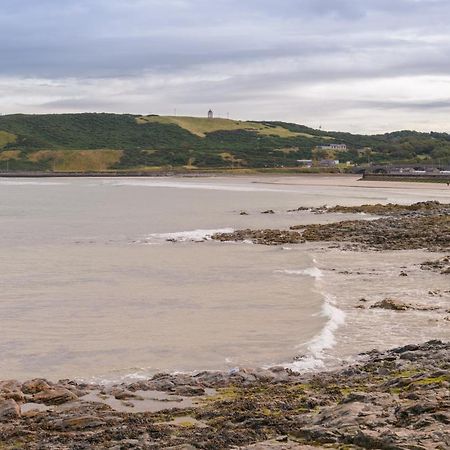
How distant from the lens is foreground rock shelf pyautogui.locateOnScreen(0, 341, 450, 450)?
736 cm

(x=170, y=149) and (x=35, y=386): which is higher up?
(x=170, y=149)

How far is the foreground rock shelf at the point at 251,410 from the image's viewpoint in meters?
7.36

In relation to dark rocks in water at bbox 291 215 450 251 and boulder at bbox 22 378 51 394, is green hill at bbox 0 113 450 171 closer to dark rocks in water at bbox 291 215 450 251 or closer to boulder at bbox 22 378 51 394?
dark rocks in water at bbox 291 215 450 251

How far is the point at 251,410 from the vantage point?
340 inches

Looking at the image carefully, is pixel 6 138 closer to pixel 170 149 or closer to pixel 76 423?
pixel 170 149

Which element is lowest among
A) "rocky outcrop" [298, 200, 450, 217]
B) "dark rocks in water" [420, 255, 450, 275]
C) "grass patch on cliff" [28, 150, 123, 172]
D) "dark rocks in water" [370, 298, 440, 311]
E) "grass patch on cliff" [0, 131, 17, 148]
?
"dark rocks in water" [370, 298, 440, 311]

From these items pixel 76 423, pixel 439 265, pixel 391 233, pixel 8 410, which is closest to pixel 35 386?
pixel 8 410

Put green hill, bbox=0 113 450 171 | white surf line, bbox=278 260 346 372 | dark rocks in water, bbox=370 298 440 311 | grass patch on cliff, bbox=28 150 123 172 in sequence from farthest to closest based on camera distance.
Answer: grass patch on cliff, bbox=28 150 123 172, green hill, bbox=0 113 450 171, dark rocks in water, bbox=370 298 440 311, white surf line, bbox=278 260 346 372

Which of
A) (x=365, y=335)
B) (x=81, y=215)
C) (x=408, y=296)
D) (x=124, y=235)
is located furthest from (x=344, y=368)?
(x=81, y=215)

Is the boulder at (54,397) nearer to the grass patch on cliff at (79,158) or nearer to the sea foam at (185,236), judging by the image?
the sea foam at (185,236)

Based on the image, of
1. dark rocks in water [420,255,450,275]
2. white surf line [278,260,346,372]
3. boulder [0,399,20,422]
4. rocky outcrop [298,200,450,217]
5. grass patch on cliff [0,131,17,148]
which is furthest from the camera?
grass patch on cliff [0,131,17,148]

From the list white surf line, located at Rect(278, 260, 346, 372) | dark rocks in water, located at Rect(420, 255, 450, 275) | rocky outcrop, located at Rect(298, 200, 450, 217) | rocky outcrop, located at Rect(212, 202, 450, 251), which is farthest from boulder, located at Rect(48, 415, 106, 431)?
rocky outcrop, located at Rect(298, 200, 450, 217)

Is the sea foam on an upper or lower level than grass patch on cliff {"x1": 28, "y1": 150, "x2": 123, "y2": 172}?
lower

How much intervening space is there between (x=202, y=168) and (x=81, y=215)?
3825 inches
